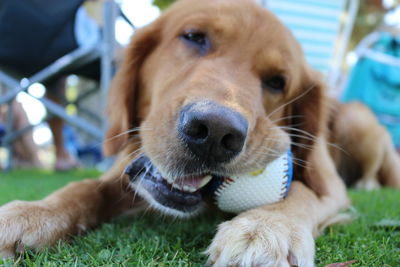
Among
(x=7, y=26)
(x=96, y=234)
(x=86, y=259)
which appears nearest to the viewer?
(x=86, y=259)

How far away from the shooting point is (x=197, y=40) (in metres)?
2.17

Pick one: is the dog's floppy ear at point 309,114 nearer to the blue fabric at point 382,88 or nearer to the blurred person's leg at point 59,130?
the blurred person's leg at point 59,130

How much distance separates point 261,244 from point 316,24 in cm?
648

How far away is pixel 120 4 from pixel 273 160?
3316 millimetres

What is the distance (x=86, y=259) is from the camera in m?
1.38

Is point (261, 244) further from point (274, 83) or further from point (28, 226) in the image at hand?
point (274, 83)

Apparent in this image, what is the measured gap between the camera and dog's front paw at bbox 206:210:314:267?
1.24 meters

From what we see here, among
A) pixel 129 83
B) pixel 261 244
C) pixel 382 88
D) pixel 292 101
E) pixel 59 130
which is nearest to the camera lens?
pixel 261 244

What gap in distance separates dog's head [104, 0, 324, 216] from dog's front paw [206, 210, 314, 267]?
262 millimetres

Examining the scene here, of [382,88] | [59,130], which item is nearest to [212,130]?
[59,130]

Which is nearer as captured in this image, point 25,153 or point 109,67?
point 109,67

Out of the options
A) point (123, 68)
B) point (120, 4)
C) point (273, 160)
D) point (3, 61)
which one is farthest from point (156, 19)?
point (3, 61)

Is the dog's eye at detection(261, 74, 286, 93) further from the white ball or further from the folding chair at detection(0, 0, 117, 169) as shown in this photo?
the folding chair at detection(0, 0, 117, 169)

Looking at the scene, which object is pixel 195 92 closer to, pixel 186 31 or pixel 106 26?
pixel 186 31
